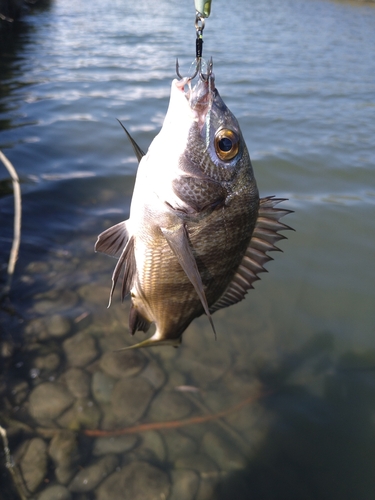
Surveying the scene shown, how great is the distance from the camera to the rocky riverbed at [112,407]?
296 centimetres

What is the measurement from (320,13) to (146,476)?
23.7 meters

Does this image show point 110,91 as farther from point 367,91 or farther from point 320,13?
point 320,13

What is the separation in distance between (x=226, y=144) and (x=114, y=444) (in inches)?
93.9

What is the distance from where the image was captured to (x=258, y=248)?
7.20 ft

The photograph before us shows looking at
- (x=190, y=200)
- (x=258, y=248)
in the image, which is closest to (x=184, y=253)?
(x=190, y=200)

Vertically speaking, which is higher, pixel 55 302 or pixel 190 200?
pixel 190 200

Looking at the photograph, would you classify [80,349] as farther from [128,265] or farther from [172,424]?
[128,265]

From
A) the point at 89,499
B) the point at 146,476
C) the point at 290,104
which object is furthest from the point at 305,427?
the point at 290,104

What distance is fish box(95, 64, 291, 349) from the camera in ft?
6.12

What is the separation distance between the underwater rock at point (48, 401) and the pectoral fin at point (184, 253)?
209 centimetres

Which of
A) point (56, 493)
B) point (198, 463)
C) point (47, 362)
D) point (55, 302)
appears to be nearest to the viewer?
point (56, 493)

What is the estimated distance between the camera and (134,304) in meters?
2.20

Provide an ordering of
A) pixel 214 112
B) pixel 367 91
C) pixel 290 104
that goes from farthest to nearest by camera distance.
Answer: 1. pixel 367 91
2. pixel 290 104
3. pixel 214 112

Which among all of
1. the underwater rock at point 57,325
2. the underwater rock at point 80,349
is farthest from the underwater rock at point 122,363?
the underwater rock at point 57,325
